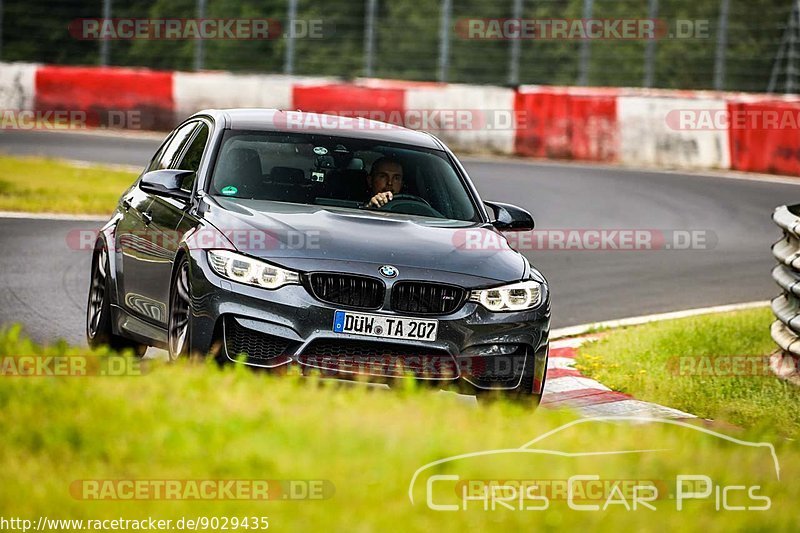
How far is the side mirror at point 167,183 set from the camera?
27.5 feet

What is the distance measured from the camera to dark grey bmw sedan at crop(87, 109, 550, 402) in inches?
285

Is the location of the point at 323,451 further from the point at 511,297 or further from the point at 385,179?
the point at 385,179

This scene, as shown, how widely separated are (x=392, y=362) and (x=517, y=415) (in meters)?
1.36

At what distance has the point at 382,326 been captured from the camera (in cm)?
727

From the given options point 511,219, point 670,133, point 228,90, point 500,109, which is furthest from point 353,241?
point 228,90

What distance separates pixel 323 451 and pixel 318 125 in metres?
4.23

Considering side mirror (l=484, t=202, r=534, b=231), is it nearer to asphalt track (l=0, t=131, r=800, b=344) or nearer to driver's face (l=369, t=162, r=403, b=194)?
driver's face (l=369, t=162, r=403, b=194)

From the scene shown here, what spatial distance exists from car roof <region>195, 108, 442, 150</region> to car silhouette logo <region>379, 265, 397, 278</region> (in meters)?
1.76

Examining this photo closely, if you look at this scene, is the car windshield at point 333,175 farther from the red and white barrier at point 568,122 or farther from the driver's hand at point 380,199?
the red and white barrier at point 568,122

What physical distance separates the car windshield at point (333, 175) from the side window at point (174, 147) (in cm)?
78

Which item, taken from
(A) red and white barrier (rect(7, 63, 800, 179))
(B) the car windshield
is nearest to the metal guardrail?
(B) the car windshield

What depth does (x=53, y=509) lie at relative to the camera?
4.48m

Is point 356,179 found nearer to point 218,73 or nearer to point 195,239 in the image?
point 195,239

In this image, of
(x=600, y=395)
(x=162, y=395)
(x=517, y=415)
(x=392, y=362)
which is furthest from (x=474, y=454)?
(x=600, y=395)
